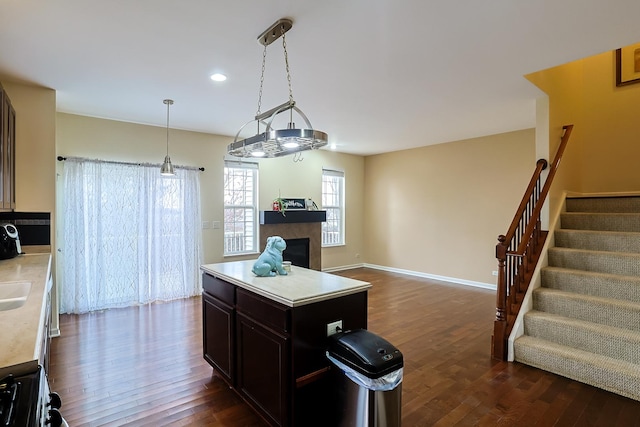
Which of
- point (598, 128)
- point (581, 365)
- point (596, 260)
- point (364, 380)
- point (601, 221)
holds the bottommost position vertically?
point (581, 365)

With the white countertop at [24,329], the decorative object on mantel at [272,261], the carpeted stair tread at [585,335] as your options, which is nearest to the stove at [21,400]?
the white countertop at [24,329]

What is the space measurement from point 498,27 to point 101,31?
2.83 m

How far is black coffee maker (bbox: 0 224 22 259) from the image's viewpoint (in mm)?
2857

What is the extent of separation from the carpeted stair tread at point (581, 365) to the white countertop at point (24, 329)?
11.4ft

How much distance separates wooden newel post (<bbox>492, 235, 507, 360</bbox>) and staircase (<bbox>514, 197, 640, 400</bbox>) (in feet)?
0.42

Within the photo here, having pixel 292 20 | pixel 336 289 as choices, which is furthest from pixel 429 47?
pixel 336 289

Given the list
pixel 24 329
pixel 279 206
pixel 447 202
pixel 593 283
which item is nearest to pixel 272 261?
pixel 24 329

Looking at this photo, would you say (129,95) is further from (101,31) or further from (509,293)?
(509,293)

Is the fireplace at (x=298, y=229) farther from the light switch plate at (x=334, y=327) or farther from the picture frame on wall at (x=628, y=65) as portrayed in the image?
the picture frame on wall at (x=628, y=65)

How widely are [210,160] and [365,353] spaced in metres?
4.52

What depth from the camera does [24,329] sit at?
1.26m

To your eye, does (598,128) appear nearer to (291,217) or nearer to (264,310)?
(291,217)

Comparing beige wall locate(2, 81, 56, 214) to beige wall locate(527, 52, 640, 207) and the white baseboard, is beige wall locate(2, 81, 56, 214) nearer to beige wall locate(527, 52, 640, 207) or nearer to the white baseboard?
the white baseboard

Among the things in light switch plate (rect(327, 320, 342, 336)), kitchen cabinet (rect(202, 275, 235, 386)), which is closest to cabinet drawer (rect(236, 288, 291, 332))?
kitchen cabinet (rect(202, 275, 235, 386))
